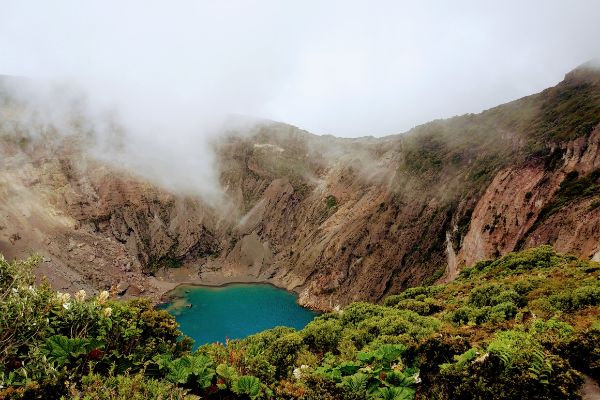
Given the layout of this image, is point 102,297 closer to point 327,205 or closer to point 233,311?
point 233,311

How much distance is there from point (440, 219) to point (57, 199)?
92.7m

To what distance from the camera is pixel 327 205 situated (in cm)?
10581

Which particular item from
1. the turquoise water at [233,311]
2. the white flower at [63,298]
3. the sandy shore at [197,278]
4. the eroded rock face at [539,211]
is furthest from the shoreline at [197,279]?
the white flower at [63,298]

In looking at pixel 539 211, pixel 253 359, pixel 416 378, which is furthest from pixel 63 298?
pixel 539 211

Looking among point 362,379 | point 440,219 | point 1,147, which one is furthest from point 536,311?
point 1,147

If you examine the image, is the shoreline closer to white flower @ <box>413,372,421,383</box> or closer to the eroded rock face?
the eroded rock face

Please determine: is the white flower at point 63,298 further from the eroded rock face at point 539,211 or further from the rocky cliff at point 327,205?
the rocky cliff at point 327,205

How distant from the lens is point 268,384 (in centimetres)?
856

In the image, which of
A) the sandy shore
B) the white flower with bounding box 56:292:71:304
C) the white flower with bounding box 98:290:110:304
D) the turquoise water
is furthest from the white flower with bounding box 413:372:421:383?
the sandy shore

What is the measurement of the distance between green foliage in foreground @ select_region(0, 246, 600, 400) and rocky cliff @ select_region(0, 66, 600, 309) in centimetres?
3448

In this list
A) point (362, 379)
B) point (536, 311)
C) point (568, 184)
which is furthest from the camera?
point (568, 184)

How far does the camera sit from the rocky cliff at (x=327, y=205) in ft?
173

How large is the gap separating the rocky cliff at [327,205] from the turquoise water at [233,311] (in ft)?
18.2

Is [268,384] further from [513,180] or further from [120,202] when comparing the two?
[120,202]
